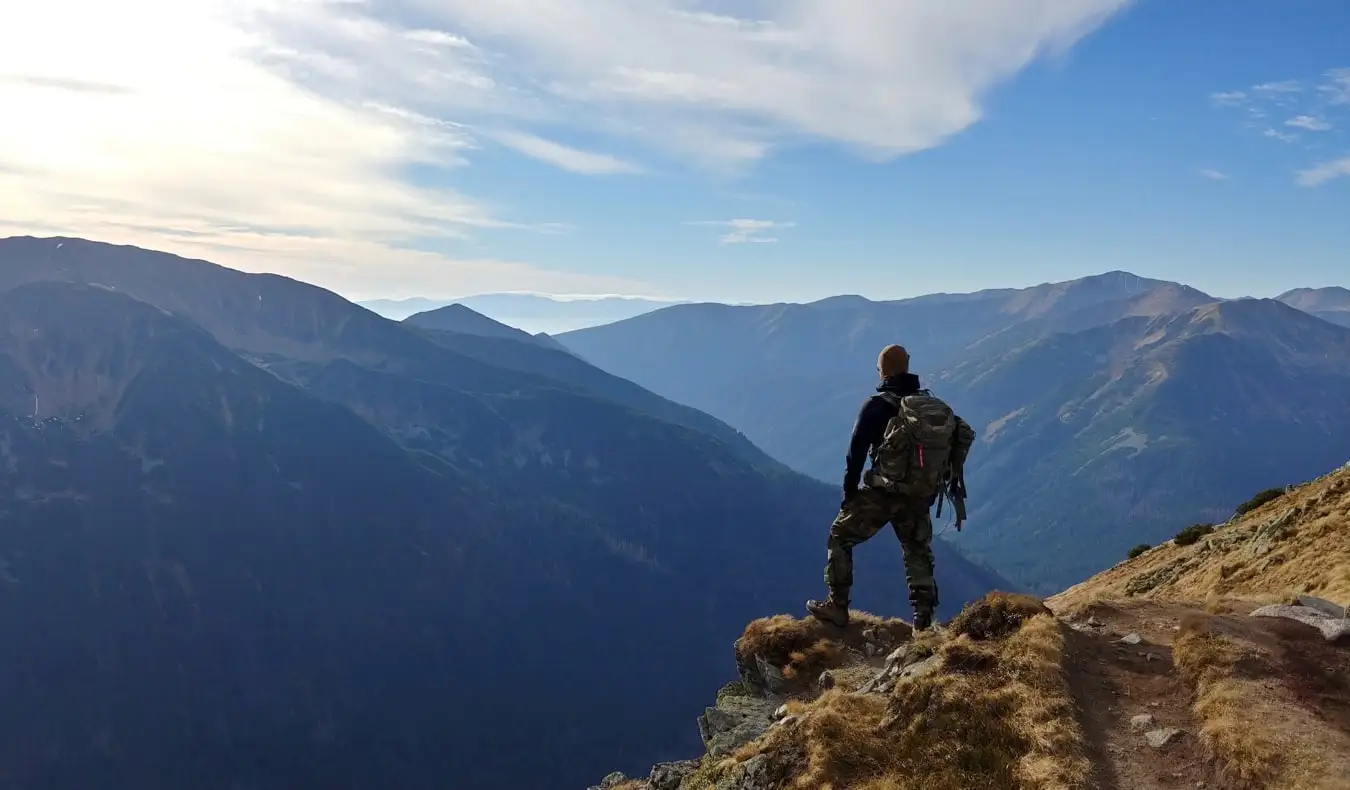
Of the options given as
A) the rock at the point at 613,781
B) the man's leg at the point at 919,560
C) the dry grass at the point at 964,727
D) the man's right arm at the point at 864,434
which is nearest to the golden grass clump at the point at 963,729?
the dry grass at the point at 964,727

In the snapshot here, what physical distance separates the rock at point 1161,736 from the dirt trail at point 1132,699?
0.13 ft

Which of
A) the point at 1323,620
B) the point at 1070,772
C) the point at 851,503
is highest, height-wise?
the point at 851,503

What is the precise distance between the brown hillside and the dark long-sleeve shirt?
3.20 m

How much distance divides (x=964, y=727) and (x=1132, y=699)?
2689 millimetres

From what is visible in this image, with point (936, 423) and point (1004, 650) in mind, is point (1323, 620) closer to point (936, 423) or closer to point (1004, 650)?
point (1004, 650)

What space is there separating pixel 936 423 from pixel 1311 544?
15.1 m

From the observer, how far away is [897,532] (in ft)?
53.6

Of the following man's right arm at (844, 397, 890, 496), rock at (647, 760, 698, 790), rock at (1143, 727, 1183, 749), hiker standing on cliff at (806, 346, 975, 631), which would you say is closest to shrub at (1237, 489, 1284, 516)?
hiker standing on cliff at (806, 346, 975, 631)

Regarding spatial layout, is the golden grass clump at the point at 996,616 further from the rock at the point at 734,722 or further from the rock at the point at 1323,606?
the rock at the point at 1323,606

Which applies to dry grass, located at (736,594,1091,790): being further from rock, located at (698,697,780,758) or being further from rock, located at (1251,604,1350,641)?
rock, located at (1251,604,1350,641)

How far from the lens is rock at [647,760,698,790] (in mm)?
15916

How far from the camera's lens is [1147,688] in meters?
12.2

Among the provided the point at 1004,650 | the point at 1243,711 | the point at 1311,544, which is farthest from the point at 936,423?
the point at 1311,544

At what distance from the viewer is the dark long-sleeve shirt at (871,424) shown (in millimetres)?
15555
